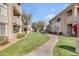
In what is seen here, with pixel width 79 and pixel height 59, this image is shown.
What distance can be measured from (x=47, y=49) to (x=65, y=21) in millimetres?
1523

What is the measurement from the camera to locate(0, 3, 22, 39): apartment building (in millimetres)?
7613

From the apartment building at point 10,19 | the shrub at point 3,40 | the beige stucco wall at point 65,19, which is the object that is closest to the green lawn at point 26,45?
the shrub at point 3,40

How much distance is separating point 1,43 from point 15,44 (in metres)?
0.49

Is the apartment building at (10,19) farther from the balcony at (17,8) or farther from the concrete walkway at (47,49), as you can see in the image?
the concrete walkway at (47,49)

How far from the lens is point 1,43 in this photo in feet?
23.4

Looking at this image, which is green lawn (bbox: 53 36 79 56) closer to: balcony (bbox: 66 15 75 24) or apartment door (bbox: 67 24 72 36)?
apartment door (bbox: 67 24 72 36)

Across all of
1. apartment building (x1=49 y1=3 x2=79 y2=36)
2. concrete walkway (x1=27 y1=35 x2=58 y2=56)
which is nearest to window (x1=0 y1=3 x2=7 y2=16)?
apartment building (x1=49 y1=3 x2=79 y2=36)

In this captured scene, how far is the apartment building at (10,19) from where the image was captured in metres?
7.61

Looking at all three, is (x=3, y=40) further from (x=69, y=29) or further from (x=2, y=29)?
(x=69, y=29)

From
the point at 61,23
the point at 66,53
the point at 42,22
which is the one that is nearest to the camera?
the point at 66,53

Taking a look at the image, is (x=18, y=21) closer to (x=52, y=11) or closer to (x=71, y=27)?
(x=52, y=11)

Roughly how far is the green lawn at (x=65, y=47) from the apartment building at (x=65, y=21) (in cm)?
31

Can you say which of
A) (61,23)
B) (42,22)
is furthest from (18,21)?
(61,23)

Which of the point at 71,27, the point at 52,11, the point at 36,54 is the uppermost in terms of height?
the point at 52,11
